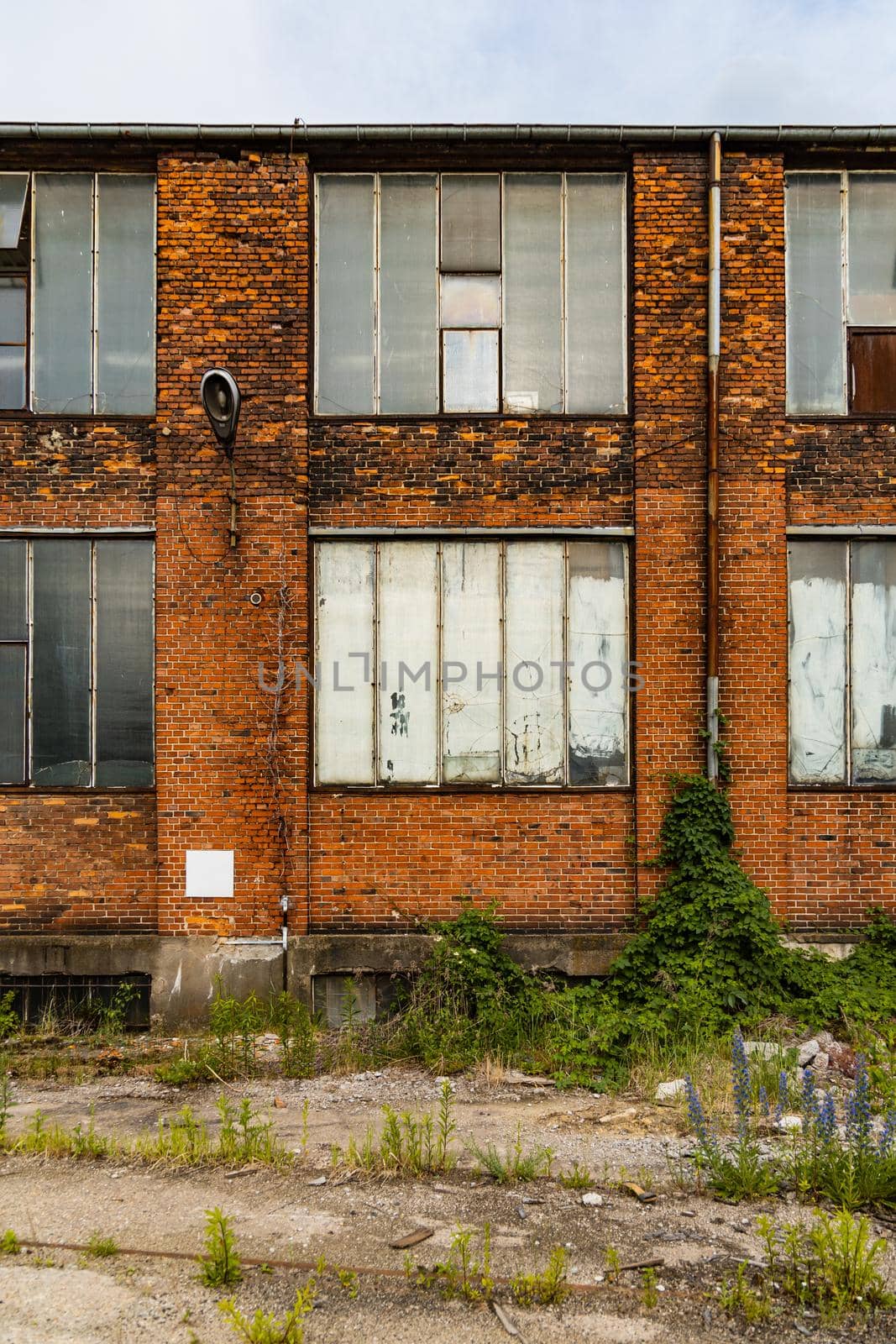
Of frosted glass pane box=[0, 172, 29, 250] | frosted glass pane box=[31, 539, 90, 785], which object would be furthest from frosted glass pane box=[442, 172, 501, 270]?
frosted glass pane box=[31, 539, 90, 785]

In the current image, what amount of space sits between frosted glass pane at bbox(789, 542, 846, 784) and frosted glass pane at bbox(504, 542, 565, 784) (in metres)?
2.21

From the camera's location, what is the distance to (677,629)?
7.84m

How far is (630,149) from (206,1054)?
28.7 ft

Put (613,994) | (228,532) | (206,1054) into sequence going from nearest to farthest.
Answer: (206,1054)
(613,994)
(228,532)

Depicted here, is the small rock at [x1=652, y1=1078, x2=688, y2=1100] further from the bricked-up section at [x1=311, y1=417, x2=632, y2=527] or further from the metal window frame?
the metal window frame

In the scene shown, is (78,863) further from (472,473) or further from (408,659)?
(472,473)

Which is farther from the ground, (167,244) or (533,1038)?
(167,244)

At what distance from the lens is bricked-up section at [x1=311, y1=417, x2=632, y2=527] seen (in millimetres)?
7895

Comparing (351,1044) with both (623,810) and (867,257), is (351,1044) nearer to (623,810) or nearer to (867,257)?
(623,810)

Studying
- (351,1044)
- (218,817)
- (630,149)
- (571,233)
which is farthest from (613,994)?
(630,149)

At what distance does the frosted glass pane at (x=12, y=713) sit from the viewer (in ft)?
25.8

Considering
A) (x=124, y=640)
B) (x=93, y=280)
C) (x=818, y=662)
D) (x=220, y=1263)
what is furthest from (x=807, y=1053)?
(x=93, y=280)

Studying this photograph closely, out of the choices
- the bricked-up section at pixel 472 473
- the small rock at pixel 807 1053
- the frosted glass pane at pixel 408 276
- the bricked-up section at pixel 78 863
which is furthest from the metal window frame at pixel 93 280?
the small rock at pixel 807 1053

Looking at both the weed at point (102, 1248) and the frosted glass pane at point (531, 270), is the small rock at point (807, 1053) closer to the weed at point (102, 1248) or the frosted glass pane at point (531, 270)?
the weed at point (102, 1248)
